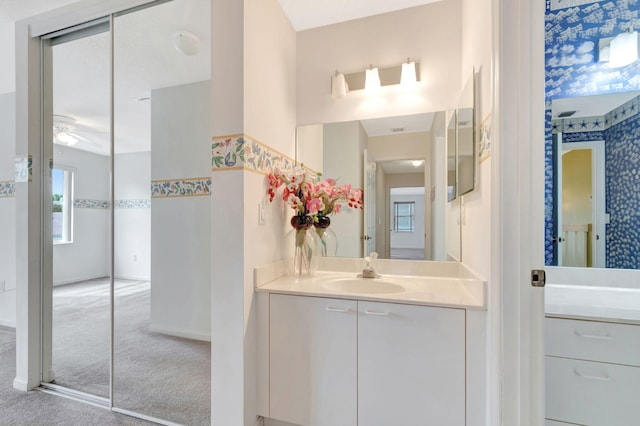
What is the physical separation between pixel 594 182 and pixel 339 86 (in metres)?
1.76

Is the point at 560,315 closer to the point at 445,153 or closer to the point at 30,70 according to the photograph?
the point at 445,153

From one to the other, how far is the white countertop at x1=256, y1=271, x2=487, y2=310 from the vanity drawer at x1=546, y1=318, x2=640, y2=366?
0.46 metres

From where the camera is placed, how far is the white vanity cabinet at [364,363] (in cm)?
121

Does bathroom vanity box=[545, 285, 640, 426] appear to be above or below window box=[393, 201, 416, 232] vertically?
below

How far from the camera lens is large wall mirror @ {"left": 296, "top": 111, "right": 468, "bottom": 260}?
1.81 meters

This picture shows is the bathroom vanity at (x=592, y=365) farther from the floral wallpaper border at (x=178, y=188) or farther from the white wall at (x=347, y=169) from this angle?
the floral wallpaper border at (x=178, y=188)

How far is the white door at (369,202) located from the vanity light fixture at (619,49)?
1.50 metres

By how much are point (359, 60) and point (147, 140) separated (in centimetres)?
150

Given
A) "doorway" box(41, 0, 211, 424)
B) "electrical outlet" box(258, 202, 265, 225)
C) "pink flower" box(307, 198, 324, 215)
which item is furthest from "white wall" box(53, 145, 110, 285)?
"pink flower" box(307, 198, 324, 215)

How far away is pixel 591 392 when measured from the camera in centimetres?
130

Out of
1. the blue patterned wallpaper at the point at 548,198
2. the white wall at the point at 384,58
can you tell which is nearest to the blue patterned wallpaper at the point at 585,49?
the blue patterned wallpaper at the point at 548,198

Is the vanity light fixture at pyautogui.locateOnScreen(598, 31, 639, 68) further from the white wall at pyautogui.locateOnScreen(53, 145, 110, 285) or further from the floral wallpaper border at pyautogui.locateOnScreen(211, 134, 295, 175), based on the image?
the white wall at pyautogui.locateOnScreen(53, 145, 110, 285)

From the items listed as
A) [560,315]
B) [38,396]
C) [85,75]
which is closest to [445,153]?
[560,315]

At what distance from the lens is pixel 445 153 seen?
1.76m
